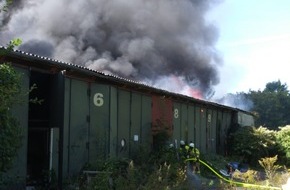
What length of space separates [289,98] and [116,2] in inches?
1584

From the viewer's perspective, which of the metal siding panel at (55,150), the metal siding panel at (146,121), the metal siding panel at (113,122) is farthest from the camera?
the metal siding panel at (146,121)

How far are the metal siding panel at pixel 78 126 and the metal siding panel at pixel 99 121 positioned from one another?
322mm

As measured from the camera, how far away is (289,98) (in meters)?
65.4

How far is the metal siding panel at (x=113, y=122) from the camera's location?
1445cm

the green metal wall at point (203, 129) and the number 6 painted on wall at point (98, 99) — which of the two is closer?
the number 6 painted on wall at point (98, 99)

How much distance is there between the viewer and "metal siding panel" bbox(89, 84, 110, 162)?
534 inches

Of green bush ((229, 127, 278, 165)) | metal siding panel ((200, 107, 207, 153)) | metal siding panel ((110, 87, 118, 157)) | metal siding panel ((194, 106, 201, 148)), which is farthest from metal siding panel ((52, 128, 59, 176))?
green bush ((229, 127, 278, 165))

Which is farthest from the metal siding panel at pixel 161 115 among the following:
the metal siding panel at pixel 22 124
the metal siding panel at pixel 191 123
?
the metal siding panel at pixel 22 124

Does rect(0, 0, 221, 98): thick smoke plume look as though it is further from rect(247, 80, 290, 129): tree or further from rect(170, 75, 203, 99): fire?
rect(247, 80, 290, 129): tree

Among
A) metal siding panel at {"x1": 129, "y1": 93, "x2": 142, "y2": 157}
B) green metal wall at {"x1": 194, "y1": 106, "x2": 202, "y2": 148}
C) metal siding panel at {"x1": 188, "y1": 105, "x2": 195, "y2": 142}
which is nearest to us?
metal siding panel at {"x1": 129, "y1": 93, "x2": 142, "y2": 157}

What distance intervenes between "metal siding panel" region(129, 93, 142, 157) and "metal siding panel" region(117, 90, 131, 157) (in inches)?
13.0

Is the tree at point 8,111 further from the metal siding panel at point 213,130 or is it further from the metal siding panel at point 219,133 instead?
the metal siding panel at point 219,133

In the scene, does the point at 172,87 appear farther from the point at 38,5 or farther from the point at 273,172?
the point at 273,172

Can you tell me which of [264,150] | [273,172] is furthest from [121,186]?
[264,150]
